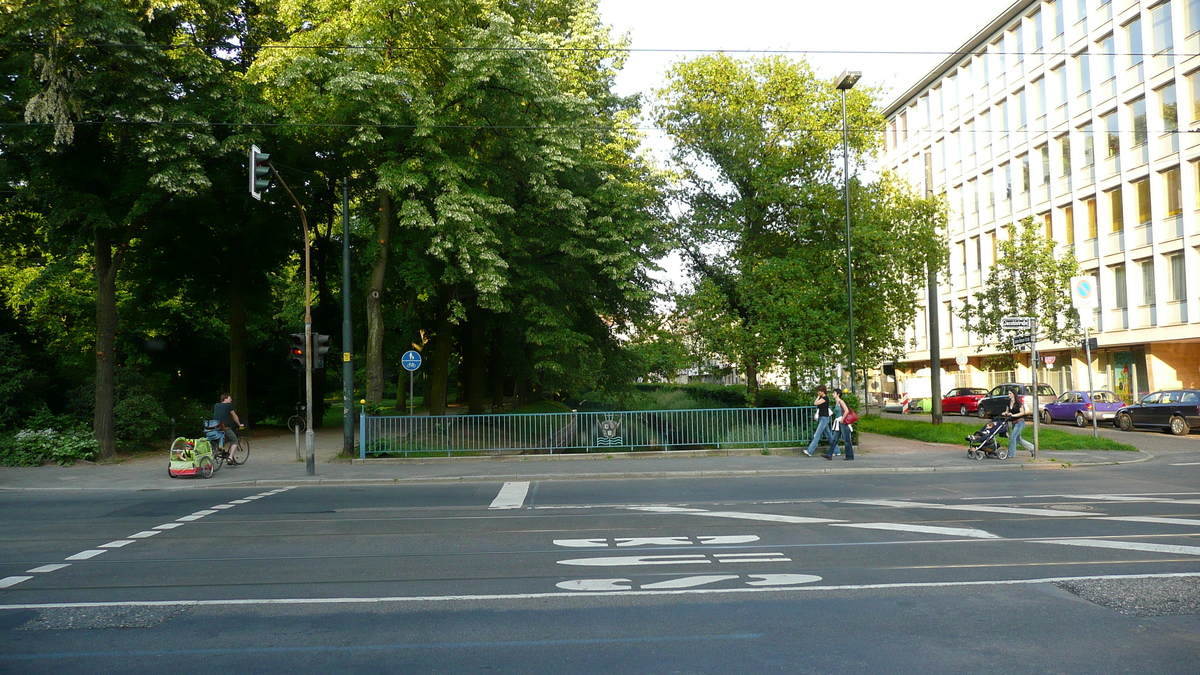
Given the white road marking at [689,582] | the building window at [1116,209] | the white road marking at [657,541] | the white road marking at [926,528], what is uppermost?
the building window at [1116,209]

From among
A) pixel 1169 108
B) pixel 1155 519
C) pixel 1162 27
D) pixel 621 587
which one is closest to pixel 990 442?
pixel 1155 519

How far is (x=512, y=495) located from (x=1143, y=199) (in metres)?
37.8

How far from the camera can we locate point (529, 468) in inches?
742

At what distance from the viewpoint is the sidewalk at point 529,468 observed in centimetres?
1731

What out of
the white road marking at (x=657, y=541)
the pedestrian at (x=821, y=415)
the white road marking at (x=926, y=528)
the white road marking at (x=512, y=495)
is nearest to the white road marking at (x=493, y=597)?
the white road marking at (x=657, y=541)

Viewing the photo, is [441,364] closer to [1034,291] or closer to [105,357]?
[105,357]

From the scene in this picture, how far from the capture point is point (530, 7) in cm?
2720

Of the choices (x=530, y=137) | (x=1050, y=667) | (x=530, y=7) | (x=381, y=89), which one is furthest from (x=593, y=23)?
(x=1050, y=667)

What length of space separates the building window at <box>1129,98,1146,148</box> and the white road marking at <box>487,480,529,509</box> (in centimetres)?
3684

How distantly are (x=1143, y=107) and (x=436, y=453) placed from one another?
121 ft

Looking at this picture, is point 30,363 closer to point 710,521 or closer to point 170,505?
point 170,505

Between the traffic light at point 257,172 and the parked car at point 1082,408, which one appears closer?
the traffic light at point 257,172

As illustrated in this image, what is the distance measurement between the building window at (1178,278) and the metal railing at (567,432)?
82.8 ft

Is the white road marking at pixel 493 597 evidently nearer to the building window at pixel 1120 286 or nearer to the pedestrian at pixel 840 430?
the pedestrian at pixel 840 430
